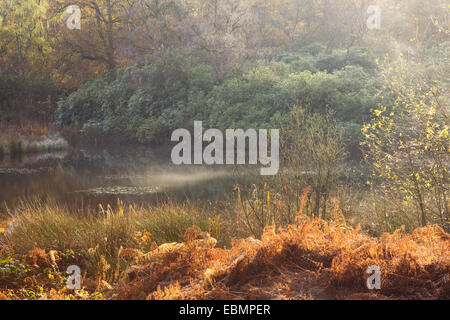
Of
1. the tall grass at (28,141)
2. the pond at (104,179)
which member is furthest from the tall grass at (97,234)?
the tall grass at (28,141)

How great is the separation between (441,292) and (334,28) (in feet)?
79.8

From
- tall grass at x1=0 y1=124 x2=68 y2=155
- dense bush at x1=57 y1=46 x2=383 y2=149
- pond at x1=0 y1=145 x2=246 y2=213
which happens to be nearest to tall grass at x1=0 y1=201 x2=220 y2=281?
pond at x1=0 y1=145 x2=246 y2=213

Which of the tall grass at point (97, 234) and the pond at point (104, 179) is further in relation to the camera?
the pond at point (104, 179)

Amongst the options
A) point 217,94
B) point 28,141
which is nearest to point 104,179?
point 217,94

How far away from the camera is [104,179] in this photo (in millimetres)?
13383

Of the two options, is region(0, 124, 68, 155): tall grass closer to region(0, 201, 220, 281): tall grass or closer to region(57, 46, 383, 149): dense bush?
region(57, 46, 383, 149): dense bush

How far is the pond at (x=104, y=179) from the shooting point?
10422mm

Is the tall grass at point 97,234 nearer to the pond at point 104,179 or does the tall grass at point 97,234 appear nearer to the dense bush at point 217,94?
the pond at point 104,179

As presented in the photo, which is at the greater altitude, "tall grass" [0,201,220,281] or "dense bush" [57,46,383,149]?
"dense bush" [57,46,383,149]

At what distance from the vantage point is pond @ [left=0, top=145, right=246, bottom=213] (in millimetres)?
10422

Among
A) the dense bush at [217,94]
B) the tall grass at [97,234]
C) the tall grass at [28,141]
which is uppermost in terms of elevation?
the dense bush at [217,94]

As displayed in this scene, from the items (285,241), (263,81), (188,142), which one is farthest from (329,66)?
(285,241)

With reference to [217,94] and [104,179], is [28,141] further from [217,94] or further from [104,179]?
[217,94]

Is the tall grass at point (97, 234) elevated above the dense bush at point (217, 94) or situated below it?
below
